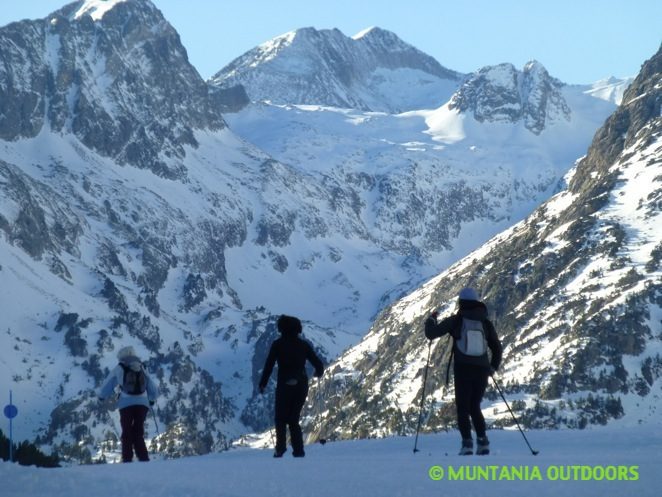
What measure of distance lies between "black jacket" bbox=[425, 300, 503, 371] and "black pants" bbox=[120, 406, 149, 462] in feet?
29.2

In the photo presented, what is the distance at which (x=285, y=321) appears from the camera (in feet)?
91.4

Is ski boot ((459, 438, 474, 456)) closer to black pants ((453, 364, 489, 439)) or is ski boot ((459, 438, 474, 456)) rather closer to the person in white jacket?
black pants ((453, 364, 489, 439))

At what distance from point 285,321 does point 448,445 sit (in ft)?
22.5

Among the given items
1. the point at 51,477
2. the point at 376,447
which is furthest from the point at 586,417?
the point at 51,477

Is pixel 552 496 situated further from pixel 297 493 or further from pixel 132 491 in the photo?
pixel 132 491

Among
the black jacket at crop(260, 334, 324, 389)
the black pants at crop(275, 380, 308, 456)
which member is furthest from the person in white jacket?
the black jacket at crop(260, 334, 324, 389)

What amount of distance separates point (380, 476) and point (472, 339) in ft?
14.5

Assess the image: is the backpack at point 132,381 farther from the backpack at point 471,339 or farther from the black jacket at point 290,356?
the backpack at point 471,339

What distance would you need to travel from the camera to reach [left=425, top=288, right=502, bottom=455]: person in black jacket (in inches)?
1008

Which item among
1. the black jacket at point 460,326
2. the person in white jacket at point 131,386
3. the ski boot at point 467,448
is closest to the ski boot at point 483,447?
the ski boot at point 467,448

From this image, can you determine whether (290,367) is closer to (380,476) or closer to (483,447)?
(483,447)

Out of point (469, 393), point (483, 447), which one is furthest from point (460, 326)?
point (483, 447)

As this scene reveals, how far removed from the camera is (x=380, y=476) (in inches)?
883

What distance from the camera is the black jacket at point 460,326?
1008 inches
